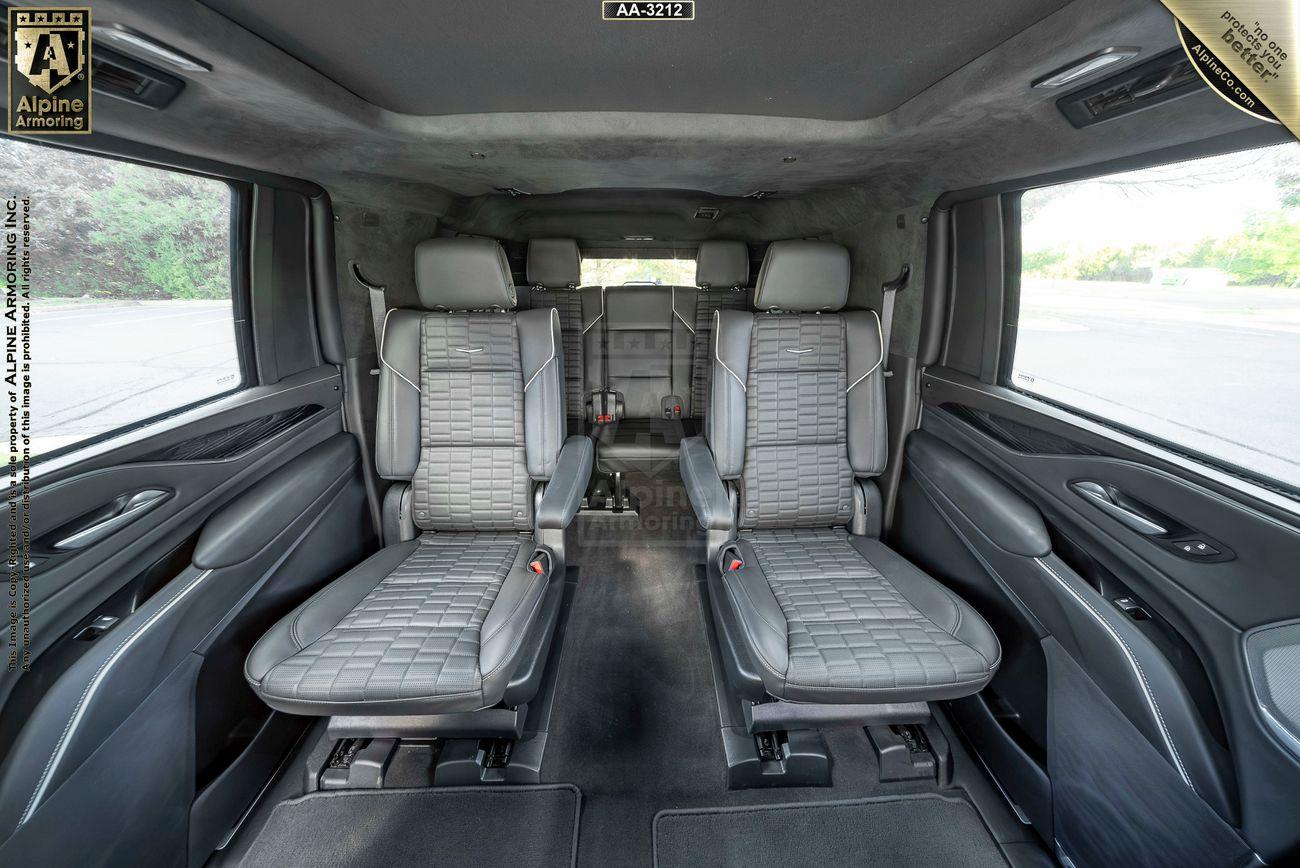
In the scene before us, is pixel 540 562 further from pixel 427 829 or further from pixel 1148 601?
pixel 1148 601

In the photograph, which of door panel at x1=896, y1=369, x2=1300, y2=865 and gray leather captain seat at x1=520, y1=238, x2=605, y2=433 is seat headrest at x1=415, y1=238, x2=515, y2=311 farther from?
door panel at x1=896, y1=369, x2=1300, y2=865

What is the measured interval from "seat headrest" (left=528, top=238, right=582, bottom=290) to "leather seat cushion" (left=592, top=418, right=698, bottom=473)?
118 cm

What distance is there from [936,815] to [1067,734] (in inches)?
19.5

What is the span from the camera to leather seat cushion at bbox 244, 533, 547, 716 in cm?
145

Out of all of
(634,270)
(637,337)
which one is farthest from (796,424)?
(634,270)

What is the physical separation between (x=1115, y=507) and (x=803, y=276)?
1389 mm

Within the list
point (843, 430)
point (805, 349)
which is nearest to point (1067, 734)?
point (843, 430)

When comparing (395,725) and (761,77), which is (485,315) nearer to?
(761,77)

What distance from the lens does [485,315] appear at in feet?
7.89

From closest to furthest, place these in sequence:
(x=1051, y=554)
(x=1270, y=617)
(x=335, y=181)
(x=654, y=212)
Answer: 1. (x=1270, y=617)
2. (x=1051, y=554)
3. (x=335, y=181)
4. (x=654, y=212)

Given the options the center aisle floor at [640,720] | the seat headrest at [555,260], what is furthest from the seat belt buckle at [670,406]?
the center aisle floor at [640,720]

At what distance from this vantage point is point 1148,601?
4.45 feet

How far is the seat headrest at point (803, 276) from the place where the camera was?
7.57ft

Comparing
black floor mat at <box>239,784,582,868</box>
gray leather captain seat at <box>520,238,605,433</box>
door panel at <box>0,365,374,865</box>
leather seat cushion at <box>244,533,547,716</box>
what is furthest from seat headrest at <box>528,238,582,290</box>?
black floor mat at <box>239,784,582,868</box>
